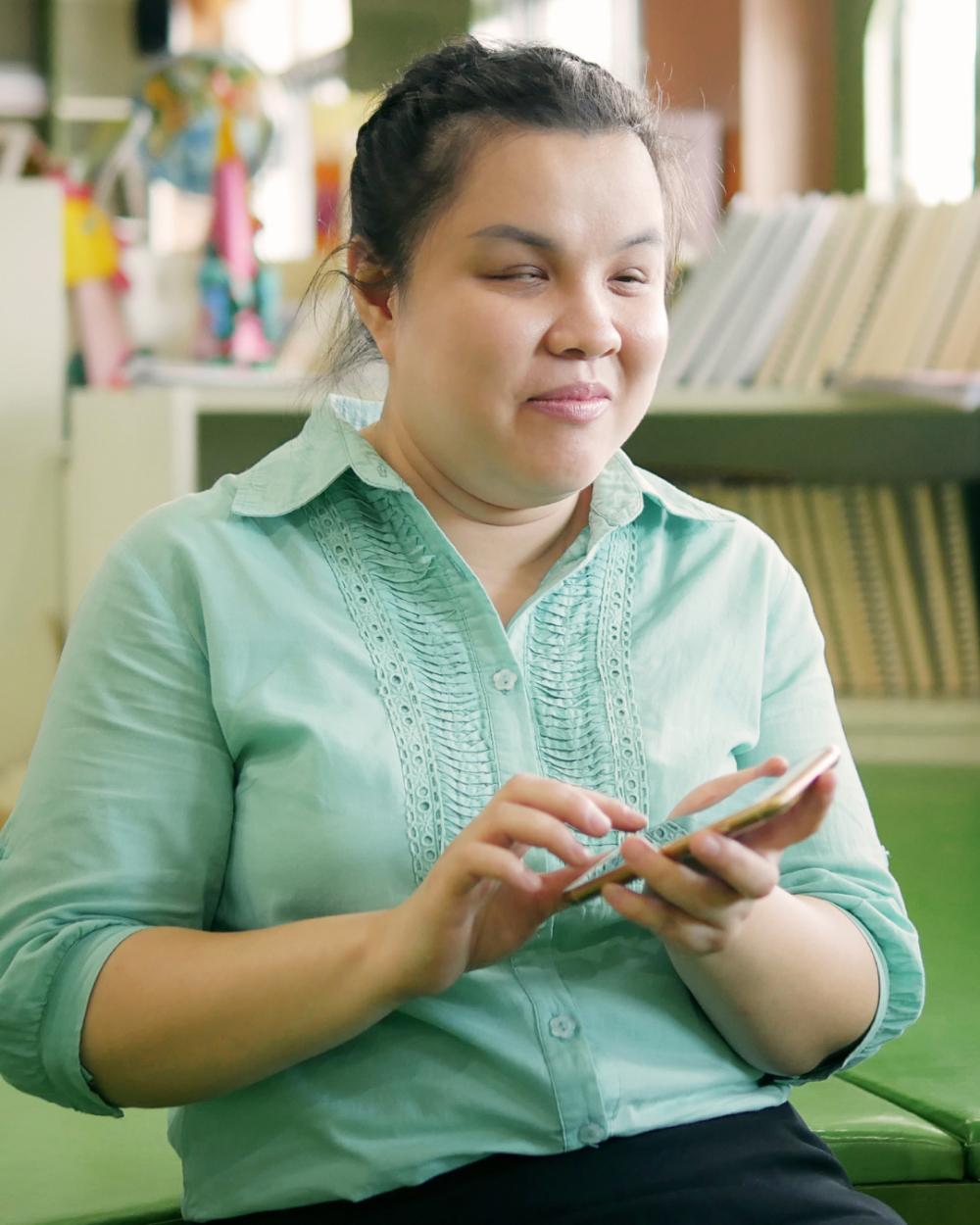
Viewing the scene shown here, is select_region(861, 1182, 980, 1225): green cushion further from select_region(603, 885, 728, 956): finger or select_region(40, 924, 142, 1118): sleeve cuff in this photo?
select_region(40, 924, 142, 1118): sleeve cuff

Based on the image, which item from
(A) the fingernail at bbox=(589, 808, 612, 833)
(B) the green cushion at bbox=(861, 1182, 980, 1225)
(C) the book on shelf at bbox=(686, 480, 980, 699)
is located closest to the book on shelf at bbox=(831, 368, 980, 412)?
Answer: (C) the book on shelf at bbox=(686, 480, 980, 699)

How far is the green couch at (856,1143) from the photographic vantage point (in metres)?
1.00

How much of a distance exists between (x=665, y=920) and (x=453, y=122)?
1.58ft

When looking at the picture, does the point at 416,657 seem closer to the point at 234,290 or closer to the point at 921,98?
the point at 234,290

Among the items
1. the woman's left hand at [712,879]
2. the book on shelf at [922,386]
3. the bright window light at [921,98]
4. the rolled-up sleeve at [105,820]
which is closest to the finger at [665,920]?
the woman's left hand at [712,879]

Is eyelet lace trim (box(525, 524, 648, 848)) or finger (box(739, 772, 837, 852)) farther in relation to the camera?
eyelet lace trim (box(525, 524, 648, 848))

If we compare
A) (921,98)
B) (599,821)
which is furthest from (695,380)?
(599,821)

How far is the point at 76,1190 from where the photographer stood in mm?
1013

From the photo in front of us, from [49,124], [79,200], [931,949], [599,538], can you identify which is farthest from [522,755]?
[49,124]

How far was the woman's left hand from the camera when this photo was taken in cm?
73

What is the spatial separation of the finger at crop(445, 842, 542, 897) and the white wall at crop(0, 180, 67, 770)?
59.4 inches

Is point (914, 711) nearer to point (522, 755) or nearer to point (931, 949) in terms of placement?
point (931, 949)

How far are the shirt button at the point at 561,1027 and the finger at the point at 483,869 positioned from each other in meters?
0.14

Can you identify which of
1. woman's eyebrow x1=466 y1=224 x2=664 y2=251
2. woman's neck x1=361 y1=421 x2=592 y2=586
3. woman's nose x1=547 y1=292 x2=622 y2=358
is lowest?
woman's neck x1=361 y1=421 x2=592 y2=586
